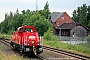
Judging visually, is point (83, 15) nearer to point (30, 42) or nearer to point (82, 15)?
point (82, 15)

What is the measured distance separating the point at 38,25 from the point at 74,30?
13379 mm

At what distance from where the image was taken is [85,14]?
98188 millimetres

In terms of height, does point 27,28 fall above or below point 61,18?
below

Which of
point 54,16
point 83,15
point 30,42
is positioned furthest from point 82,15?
point 30,42

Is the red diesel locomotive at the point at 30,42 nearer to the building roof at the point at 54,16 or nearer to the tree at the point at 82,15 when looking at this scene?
the building roof at the point at 54,16

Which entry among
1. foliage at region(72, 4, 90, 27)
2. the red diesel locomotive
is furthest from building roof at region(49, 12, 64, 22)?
the red diesel locomotive

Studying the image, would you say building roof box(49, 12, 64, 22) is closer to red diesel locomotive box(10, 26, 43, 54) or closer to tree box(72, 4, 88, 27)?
tree box(72, 4, 88, 27)

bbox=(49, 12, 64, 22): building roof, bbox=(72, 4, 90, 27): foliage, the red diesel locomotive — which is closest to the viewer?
the red diesel locomotive

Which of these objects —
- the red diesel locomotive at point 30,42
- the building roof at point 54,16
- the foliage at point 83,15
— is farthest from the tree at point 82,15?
the red diesel locomotive at point 30,42

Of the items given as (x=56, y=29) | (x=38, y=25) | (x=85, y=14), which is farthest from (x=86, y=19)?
(x=38, y=25)

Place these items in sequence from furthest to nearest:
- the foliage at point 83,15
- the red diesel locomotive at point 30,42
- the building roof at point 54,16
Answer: the foliage at point 83,15 < the building roof at point 54,16 < the red diesel locomotive at point 30,42

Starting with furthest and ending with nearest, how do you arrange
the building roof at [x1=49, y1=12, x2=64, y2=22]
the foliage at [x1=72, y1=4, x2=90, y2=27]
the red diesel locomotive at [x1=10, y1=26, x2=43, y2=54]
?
1. the foliage at [x1=72, y1=4, x2=90, y2=27]
2. the building roof at [x1=49, y1=12, x2=64, y2=22]
3. the red diesel locomotive at [x1=10, y1=26, x2=43, y2=54]

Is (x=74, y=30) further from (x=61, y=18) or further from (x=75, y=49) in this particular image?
(x=75, y=49)

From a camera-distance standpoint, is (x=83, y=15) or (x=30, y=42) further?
(x=83, y=15)
